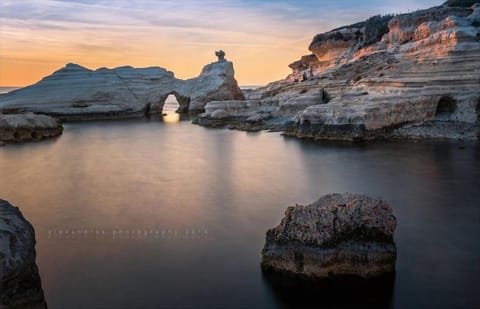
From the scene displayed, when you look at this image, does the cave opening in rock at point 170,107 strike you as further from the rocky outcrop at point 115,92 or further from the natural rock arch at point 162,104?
the rocky outcrop at point 115,92

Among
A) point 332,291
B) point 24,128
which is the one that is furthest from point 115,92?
point 332,291

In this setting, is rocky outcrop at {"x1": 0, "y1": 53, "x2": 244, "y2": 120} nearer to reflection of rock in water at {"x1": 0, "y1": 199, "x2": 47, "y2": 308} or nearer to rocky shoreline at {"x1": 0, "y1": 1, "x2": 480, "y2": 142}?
rocky shoreline at {"x1": 0, "y1": 1, "x2": 480, "y2": 142}

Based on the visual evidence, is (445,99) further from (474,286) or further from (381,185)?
(474,286)

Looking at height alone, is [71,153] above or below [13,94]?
below

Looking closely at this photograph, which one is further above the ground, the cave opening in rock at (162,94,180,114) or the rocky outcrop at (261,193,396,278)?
the cave opening in rock at (162,94,180,114)

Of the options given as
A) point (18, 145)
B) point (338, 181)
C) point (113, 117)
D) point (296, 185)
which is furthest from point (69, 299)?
point (113, 117)

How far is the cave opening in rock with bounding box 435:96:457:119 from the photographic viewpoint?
907 inches

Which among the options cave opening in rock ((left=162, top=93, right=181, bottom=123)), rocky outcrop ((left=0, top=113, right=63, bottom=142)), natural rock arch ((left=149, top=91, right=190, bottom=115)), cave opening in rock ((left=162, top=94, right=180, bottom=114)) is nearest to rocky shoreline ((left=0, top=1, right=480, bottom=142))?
natural rock arch ((left=149, top=91, right=190, bottom=115))

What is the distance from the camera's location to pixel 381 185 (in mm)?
14391

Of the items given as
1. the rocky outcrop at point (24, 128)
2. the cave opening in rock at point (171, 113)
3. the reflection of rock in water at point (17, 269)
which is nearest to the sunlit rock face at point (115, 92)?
the cave opening in rock at point (171, 113)

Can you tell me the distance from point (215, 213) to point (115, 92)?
121ft

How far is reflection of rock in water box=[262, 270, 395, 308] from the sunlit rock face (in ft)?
124

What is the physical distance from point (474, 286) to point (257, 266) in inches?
138

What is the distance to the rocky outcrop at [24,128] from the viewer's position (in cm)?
2630
